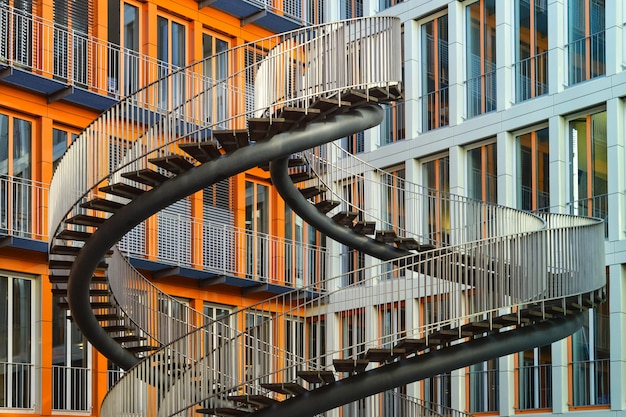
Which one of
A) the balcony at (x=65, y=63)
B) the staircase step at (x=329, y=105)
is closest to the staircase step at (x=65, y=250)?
the staircase step at (x=329, y=105)

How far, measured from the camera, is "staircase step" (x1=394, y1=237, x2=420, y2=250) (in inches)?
918

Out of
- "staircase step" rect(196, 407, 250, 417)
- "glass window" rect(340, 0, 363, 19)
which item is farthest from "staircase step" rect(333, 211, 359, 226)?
"glass window" rect(340, 0, 363, 19)

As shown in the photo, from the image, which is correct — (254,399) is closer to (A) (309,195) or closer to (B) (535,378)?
(A) (309,195)

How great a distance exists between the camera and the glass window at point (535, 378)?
27812 mm

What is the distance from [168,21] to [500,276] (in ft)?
46.7

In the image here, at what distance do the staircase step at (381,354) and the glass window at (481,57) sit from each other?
11.8 meters

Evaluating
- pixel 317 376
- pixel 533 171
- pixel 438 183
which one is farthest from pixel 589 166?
pixel 317 376

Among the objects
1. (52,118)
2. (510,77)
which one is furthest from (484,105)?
(52,118)

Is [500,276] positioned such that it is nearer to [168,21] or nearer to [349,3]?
[168,21]

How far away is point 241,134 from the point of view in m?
19.2

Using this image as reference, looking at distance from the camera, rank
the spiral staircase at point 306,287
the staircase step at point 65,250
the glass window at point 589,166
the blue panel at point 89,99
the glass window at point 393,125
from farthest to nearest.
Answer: the glass window at point 393,125 < the blue panel at point 89,99 < the glass window at point 589,166 < the staircase step at point 65,250 < the spiral staircase at point 306,287

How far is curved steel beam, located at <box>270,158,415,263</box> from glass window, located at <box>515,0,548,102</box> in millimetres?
7276

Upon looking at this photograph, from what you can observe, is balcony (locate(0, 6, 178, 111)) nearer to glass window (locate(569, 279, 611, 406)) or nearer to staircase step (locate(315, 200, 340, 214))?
staircase step (locate(315, 200, 340, 214))

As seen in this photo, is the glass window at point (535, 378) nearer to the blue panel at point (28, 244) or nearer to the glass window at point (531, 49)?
the glass window at point (531, 49)
